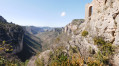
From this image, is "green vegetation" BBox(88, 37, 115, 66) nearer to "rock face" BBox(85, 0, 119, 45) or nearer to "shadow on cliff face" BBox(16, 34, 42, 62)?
"rock face" BBox(85, 0, 119, 45)

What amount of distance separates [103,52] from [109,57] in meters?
0.82

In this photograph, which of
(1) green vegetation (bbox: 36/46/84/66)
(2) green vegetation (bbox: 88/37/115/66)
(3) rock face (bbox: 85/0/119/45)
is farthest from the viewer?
(3) rock face (bbox: 85/0/119/45)

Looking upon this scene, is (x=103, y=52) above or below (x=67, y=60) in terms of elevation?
above

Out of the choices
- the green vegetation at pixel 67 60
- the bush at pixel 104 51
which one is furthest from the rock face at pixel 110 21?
the green vegetation at pixel 67 60

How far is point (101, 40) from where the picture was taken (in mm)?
9938

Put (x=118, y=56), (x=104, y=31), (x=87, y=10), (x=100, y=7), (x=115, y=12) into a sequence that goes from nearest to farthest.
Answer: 1. (x=118, y=56)
2. (x=115, y=12)
3. (x=104, y=31)
4. (x=100, y=7)
5. (x=87, y=10)

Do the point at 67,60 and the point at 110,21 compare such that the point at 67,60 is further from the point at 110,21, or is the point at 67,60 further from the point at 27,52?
the point at 27,52

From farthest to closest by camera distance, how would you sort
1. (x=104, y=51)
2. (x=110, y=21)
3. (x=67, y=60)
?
(x=110, y=21)
(x=67, y=60)
(x=104, y=51)

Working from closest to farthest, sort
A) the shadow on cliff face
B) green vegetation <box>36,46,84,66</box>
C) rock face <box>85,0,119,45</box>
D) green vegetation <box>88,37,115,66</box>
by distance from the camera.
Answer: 1. green vegetation <box>36,46,84,66</box>
2. green vegetation <box>88,37,115,66</box>
3. rock face <box>85,0,119,45</box>
4. the shadow on cliff face

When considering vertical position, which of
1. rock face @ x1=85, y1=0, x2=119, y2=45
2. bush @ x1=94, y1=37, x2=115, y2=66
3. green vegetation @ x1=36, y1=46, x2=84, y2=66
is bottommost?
green vegetation @ x1=36, y1=46, x2=84, y2=66

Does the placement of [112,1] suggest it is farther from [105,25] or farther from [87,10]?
[87,10]

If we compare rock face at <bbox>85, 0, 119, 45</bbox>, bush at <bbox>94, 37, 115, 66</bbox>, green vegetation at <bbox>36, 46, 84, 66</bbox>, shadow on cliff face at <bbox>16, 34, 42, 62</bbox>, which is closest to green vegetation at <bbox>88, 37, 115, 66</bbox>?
bush at <bbox>94, 37, 115, 66</bbox>

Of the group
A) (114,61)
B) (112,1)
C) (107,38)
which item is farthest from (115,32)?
(112,1)

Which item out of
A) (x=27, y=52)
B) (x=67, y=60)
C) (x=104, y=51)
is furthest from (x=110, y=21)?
(x=27, y=52)
